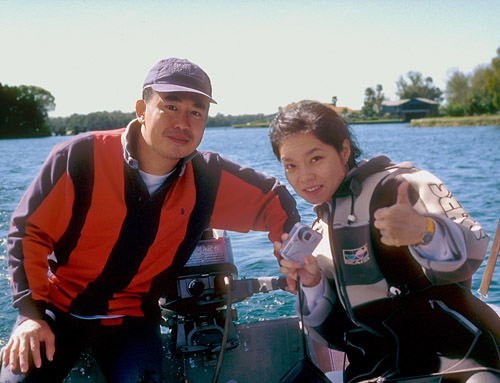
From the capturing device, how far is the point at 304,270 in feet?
6.81

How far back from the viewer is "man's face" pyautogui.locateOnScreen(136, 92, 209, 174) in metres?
2.28

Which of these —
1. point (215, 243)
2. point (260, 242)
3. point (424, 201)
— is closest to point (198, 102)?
point (215, 243)

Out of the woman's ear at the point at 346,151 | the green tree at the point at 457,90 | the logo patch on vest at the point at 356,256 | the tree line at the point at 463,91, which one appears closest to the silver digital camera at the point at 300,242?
the logo patch on vest at the point at 356,256

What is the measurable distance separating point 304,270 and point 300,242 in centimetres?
18

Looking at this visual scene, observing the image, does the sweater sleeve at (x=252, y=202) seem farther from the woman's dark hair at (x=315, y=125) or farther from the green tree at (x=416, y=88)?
the green tree at (x=416, y=88)

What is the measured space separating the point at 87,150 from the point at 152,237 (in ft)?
1.83

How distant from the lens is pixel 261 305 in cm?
473

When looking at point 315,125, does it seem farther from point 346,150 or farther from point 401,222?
point 401,222

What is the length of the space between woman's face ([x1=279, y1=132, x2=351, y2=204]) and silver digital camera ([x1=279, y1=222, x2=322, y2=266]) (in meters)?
0.15

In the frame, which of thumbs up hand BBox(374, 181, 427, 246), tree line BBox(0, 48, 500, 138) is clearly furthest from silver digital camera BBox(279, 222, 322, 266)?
tree line BBox(0, 48, 500, 138)

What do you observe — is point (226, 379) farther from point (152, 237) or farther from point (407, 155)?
point (407, 155)

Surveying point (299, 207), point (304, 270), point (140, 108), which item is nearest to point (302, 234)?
point (304, 270)

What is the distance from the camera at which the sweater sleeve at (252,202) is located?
8.48 feet

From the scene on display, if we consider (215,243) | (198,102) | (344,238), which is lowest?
(215,243)
